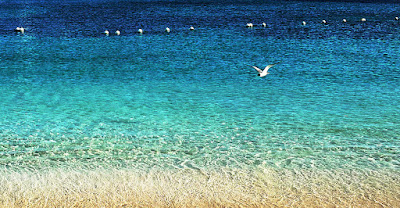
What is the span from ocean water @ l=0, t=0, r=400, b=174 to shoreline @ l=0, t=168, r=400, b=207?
0.54 meters

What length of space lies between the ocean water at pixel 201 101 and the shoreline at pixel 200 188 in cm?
54

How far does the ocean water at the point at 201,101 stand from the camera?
40.2 ft

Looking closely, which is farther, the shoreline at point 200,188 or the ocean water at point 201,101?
the ocean water at point 201,101

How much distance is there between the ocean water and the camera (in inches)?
482

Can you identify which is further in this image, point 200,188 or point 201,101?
point 201,101

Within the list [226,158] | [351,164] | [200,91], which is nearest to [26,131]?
[226,158]

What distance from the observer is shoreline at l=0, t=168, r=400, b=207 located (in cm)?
954

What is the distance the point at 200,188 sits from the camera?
400 inches

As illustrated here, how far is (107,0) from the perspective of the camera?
9281 centimetres

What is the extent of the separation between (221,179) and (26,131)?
23.1 ft

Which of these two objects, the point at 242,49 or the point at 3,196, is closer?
the point at 3,196

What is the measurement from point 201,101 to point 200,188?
27.2 feet

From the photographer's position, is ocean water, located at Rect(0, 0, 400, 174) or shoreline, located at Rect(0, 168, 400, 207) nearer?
shoreline, located at Rect(0, 168, 400, 207)

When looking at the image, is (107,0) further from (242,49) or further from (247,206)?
(247,206)
